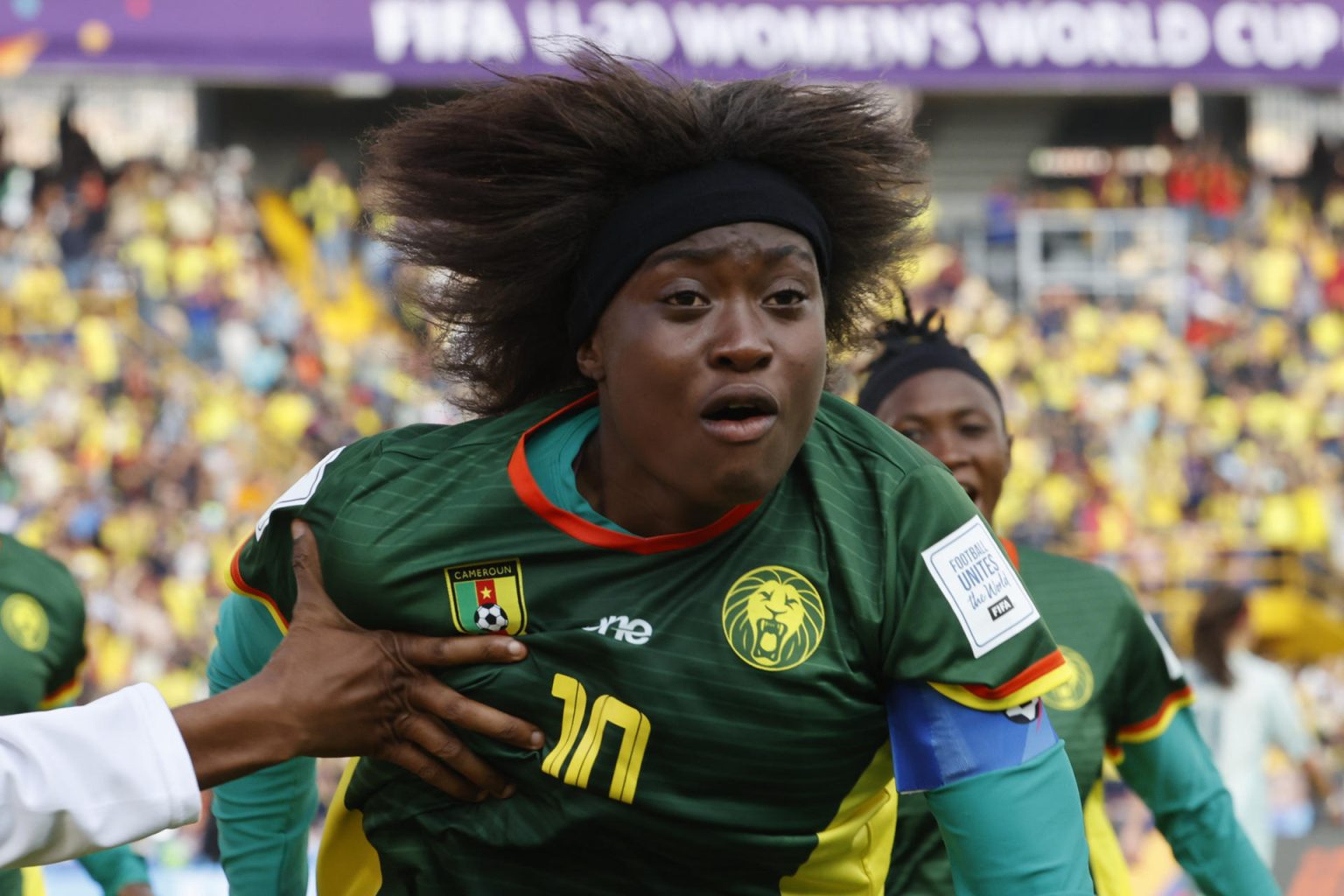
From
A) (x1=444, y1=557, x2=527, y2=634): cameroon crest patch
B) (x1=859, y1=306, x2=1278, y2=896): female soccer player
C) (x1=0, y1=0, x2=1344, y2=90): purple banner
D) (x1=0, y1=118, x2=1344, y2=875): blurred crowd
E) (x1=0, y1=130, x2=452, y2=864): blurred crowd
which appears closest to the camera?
(x1=444, y1=557, x2=527, y2=634): cameroon crest patch

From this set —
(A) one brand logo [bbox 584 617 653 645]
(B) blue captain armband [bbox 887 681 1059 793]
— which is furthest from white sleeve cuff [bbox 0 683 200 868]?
(B) blue captain armband [bbox 887 681 1059 793]

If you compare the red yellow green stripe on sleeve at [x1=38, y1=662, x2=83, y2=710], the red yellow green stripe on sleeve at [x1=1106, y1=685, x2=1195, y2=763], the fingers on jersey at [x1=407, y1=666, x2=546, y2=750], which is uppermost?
the fingers on jersey at [x1=407, y1=666, x2=546, y2=750]

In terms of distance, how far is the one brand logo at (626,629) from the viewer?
2740mm

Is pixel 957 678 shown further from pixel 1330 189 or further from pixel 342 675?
pixel 1330 189

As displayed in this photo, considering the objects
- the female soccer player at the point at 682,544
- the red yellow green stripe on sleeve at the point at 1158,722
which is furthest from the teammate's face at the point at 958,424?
the female soccer player at the point at 682,544

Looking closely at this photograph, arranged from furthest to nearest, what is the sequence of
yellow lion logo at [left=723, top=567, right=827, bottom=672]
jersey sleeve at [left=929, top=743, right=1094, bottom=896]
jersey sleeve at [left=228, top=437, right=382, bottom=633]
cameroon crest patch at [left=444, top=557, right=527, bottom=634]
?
jersey sleeve at [left=228, top=437, right=382, bottom=633]
cameroon crest patch at [left=444, top=557, right=527, bottom=634]
yellow lion logo at [left=723, top=567, right=827, bottom=672]
jersey sleeve at [left=929, top=743, right=1094, bottom=896]

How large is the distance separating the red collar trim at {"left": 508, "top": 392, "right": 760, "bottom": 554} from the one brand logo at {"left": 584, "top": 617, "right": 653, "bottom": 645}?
4.7 inches

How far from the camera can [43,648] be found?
4.34 metres

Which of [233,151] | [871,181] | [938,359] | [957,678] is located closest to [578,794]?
[957,678]

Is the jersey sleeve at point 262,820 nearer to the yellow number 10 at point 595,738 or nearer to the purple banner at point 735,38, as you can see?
the yellow number 10 at point 595,738

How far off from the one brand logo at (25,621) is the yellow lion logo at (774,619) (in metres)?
2.24

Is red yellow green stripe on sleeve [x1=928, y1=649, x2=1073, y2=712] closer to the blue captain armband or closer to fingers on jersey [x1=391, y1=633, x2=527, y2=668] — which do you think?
the blue captain armband

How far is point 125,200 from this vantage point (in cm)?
1783

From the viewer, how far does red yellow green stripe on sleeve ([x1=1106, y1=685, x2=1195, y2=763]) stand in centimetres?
414
